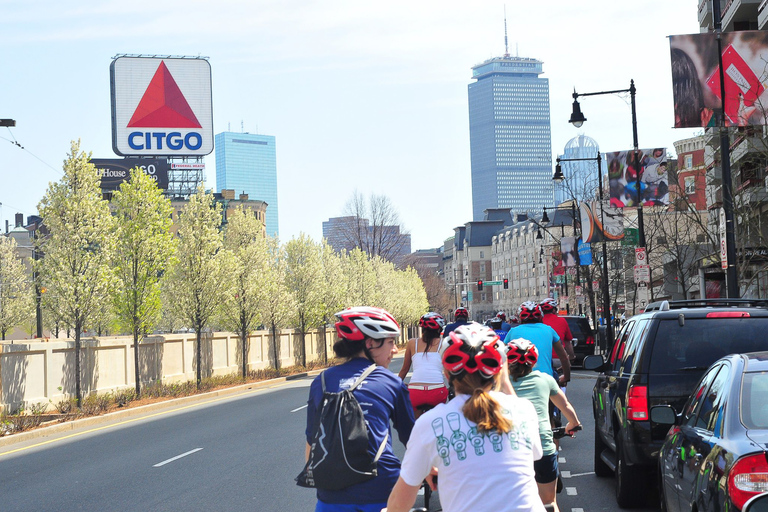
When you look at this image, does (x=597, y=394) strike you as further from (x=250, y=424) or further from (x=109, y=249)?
(x=109, y=249)

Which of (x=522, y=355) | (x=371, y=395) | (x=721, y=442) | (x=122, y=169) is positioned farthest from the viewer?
(x=122, y=169)

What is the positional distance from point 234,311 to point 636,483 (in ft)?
105

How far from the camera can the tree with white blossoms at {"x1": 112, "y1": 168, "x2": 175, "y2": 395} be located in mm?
Result: 29734

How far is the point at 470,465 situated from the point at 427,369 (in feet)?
19.6

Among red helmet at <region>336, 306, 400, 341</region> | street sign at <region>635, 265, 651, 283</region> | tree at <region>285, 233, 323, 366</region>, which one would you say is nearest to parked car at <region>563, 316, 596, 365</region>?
street sign at <region>635, 265, 651, 283</region>

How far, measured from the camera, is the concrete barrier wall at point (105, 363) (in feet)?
76.9

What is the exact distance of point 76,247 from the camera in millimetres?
25391

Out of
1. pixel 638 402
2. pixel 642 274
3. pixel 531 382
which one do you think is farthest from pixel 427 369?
pixel 642 274

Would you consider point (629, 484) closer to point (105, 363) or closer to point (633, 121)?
point (633, 121)

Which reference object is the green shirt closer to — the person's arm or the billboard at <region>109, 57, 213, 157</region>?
the person's arm

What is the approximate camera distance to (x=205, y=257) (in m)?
33.3

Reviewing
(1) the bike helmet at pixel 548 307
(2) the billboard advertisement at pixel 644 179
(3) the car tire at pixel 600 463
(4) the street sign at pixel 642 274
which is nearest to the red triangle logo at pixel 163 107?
(2) the billboard advertisement at pixel 644 179

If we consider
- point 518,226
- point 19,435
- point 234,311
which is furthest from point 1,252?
point 518,226

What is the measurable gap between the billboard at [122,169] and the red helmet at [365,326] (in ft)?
270
